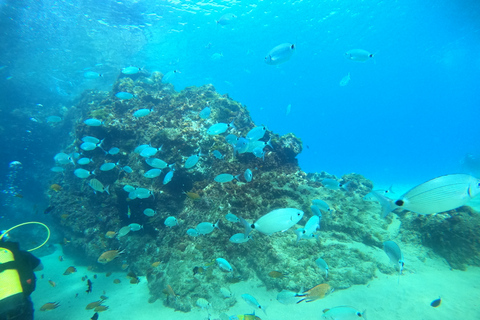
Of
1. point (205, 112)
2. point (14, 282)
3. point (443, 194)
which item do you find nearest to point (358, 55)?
point (205, 112)

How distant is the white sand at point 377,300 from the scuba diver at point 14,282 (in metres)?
2.84

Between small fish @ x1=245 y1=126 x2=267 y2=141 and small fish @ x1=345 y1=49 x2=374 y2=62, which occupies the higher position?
small fish @ x1=345 y1=49 x2=374 y2=62

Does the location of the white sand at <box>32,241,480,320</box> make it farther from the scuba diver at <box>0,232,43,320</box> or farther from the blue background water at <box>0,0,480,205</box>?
the blue background water at <box>0,0,480,205</box>

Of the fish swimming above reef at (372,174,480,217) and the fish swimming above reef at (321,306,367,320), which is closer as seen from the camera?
the fish swimming above reef at (372,174,480,217)

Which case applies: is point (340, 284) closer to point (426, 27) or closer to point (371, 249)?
point (371, 249)

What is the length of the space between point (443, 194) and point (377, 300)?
3.32m

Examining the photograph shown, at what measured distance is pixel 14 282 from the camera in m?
3.09

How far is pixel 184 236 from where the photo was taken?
6.32 metres

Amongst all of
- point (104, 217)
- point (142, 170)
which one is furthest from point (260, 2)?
point (104, 217)

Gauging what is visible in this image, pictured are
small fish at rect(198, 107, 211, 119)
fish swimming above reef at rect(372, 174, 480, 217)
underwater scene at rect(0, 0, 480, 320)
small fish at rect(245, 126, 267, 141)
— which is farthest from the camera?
small fish at rect(198, 107, 211, 119)

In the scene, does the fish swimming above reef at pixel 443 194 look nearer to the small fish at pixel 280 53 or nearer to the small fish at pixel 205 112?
the small fish at pixel 280 53

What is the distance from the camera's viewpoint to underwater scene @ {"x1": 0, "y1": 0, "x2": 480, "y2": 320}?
4539mm

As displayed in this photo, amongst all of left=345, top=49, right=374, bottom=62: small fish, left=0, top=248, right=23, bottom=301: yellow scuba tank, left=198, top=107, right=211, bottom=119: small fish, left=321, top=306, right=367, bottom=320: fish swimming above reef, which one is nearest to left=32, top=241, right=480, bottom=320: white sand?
left=321, top=306, right=367, bottom=320: fish swimming above reef

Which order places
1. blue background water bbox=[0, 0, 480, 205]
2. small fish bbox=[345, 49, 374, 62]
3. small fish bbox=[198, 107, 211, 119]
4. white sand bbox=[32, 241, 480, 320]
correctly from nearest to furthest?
1. white sand bbox=[32, 241, 480, 320]
2. small fish bbox=[198, 107, 211, 119]
3. small fish bbox=[345, 49, 374, 62]
4. blue background water bbox=[0, 0, 480, 205]
